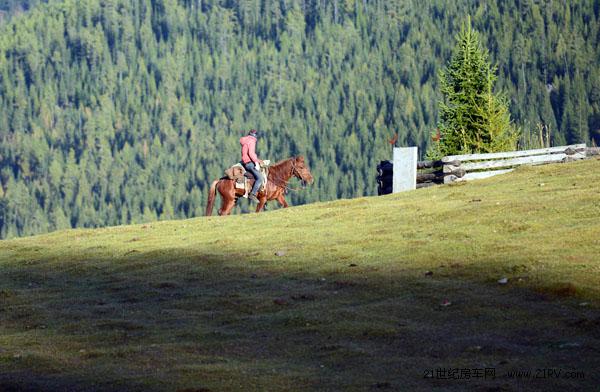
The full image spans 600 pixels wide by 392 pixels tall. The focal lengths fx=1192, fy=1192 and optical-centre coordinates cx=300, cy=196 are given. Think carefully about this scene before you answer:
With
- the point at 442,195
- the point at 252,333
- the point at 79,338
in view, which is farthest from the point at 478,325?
the point at 442,195

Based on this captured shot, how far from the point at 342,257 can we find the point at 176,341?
7.43 m

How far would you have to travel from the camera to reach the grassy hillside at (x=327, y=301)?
15.6 m

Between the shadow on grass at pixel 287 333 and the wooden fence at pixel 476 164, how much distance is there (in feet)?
51.0

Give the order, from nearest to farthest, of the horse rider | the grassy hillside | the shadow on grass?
the shadow on grass, the grassy hillside, the horse rider

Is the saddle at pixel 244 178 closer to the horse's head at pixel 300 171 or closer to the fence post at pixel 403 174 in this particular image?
the horse's head at pixel 300 171

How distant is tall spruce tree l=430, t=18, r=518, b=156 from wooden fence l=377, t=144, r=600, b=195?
1145 cm

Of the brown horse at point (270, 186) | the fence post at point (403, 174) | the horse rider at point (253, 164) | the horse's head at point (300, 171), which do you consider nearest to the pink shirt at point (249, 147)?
the horse rider at point (253, 164)

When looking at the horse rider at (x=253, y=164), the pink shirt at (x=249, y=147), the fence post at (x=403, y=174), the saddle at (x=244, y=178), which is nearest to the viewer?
the pink shirt at (x=249, y=147)

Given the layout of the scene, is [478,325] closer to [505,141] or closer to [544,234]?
[544,234]

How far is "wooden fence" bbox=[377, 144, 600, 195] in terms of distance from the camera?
39000 millimetres

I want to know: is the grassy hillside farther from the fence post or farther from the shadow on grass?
the fence post

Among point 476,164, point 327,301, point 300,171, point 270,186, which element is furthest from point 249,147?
point 327,301

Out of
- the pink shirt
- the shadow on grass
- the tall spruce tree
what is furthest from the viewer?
the tall spruce tree

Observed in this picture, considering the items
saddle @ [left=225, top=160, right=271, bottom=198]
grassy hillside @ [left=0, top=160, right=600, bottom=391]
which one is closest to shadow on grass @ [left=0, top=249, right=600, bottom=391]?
grassy hillside @ [left=0, top=160, right=600, bottom=391]
